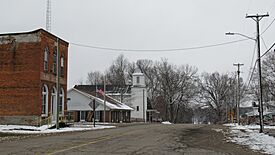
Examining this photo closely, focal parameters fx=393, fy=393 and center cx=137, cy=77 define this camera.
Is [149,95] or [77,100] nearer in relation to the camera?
[77,100]

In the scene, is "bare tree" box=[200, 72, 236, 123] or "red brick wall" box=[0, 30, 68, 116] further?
"bare tree" box=[200, 72, 236, 123]

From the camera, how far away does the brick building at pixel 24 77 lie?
34.8m

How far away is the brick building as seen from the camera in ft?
114

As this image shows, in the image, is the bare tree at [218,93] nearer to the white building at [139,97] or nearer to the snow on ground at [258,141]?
the white building at [139,97]

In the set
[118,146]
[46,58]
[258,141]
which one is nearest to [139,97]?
[46,58]

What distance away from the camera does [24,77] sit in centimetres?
3516

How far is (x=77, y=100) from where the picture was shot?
208 feet

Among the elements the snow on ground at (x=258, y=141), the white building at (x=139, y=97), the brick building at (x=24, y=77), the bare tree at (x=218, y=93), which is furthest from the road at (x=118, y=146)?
the bare tree at (x=218, y=93)

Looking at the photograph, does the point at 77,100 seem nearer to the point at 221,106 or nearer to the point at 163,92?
the point at 163,92

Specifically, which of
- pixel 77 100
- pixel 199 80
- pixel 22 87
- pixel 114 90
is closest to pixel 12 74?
pixel 22 87

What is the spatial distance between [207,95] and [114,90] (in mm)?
24700

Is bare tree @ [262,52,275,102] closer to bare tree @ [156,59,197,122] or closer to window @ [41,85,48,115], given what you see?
bare tree @ [156,59,197,122]

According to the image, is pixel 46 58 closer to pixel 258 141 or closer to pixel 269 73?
pixel 258 141

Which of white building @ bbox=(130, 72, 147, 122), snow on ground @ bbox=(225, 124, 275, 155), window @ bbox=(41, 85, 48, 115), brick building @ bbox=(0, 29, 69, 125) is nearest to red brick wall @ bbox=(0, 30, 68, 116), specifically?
brick building @ bbox=(0, 29, 69, 125)
